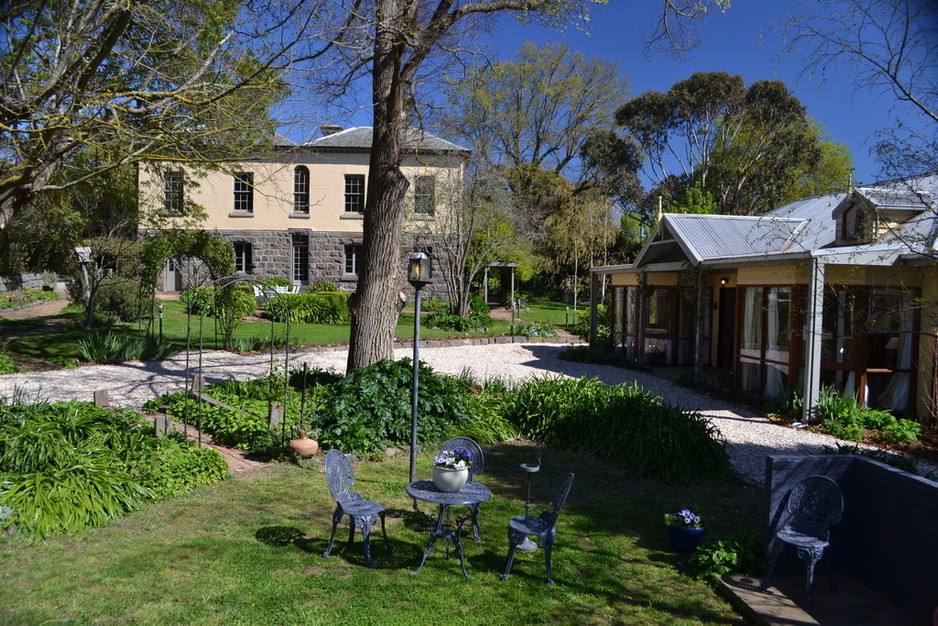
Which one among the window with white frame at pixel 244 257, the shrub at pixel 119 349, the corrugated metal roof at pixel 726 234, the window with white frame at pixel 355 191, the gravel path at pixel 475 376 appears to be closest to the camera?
the gravel path at pixel 475 376

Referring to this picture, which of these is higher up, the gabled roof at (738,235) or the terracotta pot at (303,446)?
the gabled roof at (738,235)

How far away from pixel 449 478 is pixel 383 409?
390 cm

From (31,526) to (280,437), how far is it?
129 inches

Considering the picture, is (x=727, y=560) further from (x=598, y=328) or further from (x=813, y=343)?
(x=598, y=328)

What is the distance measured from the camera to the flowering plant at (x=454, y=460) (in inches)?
210

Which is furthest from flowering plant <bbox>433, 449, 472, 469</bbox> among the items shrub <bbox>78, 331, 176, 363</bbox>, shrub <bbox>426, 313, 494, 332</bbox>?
shrub <bbox>426, 313, 494, 332</bbox>

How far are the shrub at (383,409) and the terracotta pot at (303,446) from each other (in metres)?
0.37

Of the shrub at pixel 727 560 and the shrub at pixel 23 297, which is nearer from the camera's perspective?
the shrub at pixel 727 560

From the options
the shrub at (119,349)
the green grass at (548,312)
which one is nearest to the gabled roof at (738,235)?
the green grass at (548,312)

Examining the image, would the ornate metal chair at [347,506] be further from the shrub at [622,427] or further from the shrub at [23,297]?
the shrub at [23,297]

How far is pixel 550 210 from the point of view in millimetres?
→ 37156

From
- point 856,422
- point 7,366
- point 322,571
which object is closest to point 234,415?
point 322,571

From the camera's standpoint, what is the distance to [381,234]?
425 inches

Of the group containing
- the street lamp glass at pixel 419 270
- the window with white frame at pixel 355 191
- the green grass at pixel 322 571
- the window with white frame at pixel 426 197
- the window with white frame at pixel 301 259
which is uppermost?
the window with white frame at pixel 355 191
